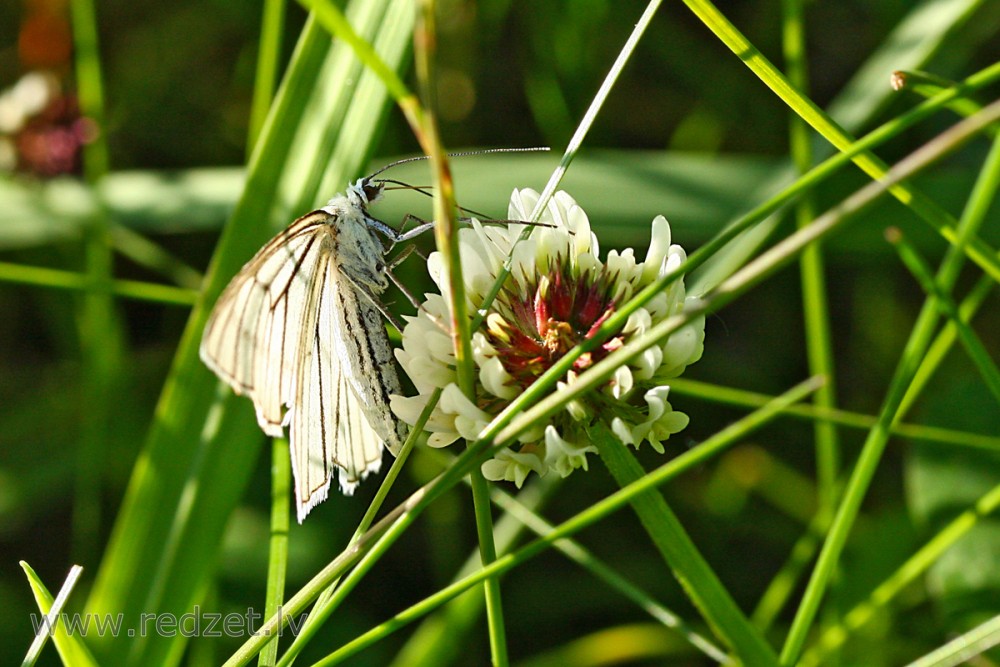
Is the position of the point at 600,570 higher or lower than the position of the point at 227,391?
lower

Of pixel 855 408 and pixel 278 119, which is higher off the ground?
pixel 278 119

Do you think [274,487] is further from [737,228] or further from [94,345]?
[94,345]

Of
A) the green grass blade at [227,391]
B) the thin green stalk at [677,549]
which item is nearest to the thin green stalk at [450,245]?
the thin green stalk at [677,549]

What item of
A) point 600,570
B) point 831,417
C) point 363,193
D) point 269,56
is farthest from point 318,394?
point 831,417

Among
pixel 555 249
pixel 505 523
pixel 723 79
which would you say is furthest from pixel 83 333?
pixel 723 79

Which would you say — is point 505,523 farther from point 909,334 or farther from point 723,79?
point 723,79

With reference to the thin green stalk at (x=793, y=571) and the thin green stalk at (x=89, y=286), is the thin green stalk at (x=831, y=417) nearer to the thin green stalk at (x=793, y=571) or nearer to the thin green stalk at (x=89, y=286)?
the thin green stalk at (x=793, y=571)

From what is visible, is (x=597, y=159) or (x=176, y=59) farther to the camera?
(x=176, y=59)
